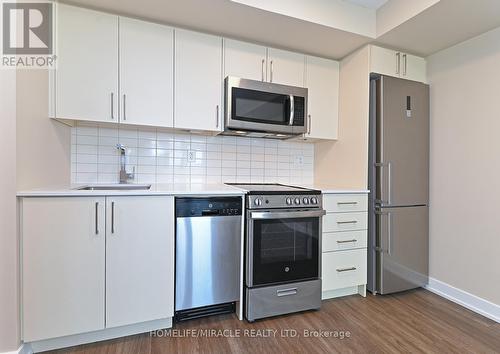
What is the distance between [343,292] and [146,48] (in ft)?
8.58

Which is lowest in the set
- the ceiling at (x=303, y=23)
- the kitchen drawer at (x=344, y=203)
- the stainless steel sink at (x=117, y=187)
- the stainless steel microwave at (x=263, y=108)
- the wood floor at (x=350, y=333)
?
the wood floor at (x=350, y=333)

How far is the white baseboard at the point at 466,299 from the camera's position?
2.01 m

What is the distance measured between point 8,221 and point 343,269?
7.64 feet

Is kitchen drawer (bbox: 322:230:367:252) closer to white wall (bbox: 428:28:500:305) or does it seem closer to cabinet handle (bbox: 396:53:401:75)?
white wall (bbox: 428:28:500:305)

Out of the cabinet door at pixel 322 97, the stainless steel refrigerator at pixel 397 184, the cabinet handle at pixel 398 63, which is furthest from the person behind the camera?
the cabinet door at pixel 322 97

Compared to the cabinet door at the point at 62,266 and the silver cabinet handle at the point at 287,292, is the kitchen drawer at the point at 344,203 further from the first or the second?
the cabinet door at the point at 62,266

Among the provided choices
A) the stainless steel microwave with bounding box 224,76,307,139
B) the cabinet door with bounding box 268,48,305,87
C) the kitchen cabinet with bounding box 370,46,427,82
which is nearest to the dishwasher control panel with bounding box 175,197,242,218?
the stainless steel microwave with bounding box 224,76,307,139

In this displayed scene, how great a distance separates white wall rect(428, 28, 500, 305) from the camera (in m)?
2.04

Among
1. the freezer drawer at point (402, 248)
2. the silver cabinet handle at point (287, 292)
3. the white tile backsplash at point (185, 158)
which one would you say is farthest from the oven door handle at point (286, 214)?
the white tile backsplash at point (185, 158)

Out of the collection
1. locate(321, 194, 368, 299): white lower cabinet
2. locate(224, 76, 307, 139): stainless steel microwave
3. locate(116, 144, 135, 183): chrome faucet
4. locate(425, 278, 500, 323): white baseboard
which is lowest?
locate(425, 278, 500, 323): white baseboard

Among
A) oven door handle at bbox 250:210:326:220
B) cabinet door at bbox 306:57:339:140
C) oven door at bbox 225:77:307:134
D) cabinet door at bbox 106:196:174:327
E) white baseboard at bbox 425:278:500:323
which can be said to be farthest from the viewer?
cabinet door at bbox 306:57:339:140

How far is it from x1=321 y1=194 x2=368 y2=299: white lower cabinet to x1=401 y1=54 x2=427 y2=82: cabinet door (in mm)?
1254

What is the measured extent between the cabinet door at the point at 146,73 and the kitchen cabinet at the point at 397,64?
5.79 feet

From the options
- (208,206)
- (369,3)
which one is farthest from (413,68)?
(208,206)
